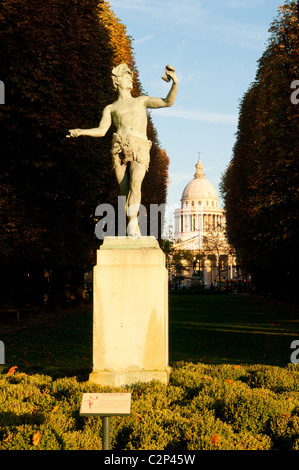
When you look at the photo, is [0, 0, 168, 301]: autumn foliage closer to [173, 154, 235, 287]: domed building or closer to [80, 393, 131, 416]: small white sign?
[80, 393, 131, 416]: small white sign

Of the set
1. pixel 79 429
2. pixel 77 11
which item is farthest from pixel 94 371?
pixel 77 11

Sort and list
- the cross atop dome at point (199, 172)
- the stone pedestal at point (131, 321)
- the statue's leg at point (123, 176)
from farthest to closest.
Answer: the cross atop dome at point (199, 172)
the statue's leg at point (123, 176)
the stone pedestal at point (131, 321)

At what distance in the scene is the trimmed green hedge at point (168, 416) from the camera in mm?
6238

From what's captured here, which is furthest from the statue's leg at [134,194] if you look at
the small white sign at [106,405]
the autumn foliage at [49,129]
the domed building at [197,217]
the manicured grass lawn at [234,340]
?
the domed building at [197,217]

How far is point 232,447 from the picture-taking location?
20.1ft

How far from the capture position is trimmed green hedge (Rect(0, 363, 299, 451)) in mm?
6238

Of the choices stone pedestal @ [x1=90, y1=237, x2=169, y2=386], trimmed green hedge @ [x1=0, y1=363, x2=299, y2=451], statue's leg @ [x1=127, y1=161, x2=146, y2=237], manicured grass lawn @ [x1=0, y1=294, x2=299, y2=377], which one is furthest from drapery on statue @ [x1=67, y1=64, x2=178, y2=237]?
manicured grass lawn @ [x1=0, y1=294, x2=299, y2=377]

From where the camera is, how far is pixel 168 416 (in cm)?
695

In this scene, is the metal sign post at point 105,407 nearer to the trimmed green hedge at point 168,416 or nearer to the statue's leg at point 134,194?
the trimmed green hedge at point 168,416

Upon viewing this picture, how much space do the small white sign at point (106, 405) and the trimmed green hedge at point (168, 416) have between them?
83 cm

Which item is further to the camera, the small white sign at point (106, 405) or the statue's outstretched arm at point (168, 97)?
the statue's outstretched arm at point (168, 97)

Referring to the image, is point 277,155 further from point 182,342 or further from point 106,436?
point 106,436

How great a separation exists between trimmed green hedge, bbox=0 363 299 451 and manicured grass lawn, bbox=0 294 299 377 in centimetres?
170
